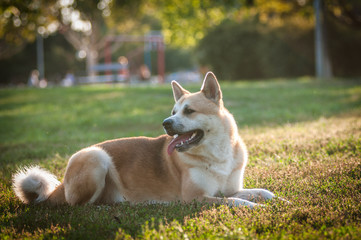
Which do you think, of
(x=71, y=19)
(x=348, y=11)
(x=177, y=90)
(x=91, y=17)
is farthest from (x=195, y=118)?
(x=71, y=19)

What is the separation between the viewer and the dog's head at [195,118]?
4789mm

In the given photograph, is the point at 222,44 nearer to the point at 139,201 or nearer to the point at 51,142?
the point at 51,142

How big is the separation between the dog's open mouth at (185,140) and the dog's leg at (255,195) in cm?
86

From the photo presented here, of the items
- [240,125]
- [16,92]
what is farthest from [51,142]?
[16,92]

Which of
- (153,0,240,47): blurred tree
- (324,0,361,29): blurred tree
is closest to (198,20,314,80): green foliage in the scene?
(153,0,240,47): blurred tree

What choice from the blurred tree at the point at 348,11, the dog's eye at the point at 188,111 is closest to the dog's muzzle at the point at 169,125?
the dog's eye at the point at 188,111

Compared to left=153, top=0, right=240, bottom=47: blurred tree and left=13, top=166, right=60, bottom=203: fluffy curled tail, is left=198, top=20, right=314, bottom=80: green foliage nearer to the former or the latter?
left=153, top=0, right=240, bottom=47: blurred tree

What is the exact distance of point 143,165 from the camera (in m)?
4.98

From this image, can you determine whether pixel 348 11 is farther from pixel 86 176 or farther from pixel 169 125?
pixel 86 176

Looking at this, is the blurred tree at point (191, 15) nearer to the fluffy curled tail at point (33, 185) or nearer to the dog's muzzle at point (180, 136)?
the dog's muzzle at point (180, 136)

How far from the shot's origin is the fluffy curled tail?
4754 millimetres

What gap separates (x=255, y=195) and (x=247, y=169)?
1312 mm

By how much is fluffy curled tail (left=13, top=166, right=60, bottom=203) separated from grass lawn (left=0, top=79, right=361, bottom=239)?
13 cm

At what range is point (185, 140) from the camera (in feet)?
15.9
